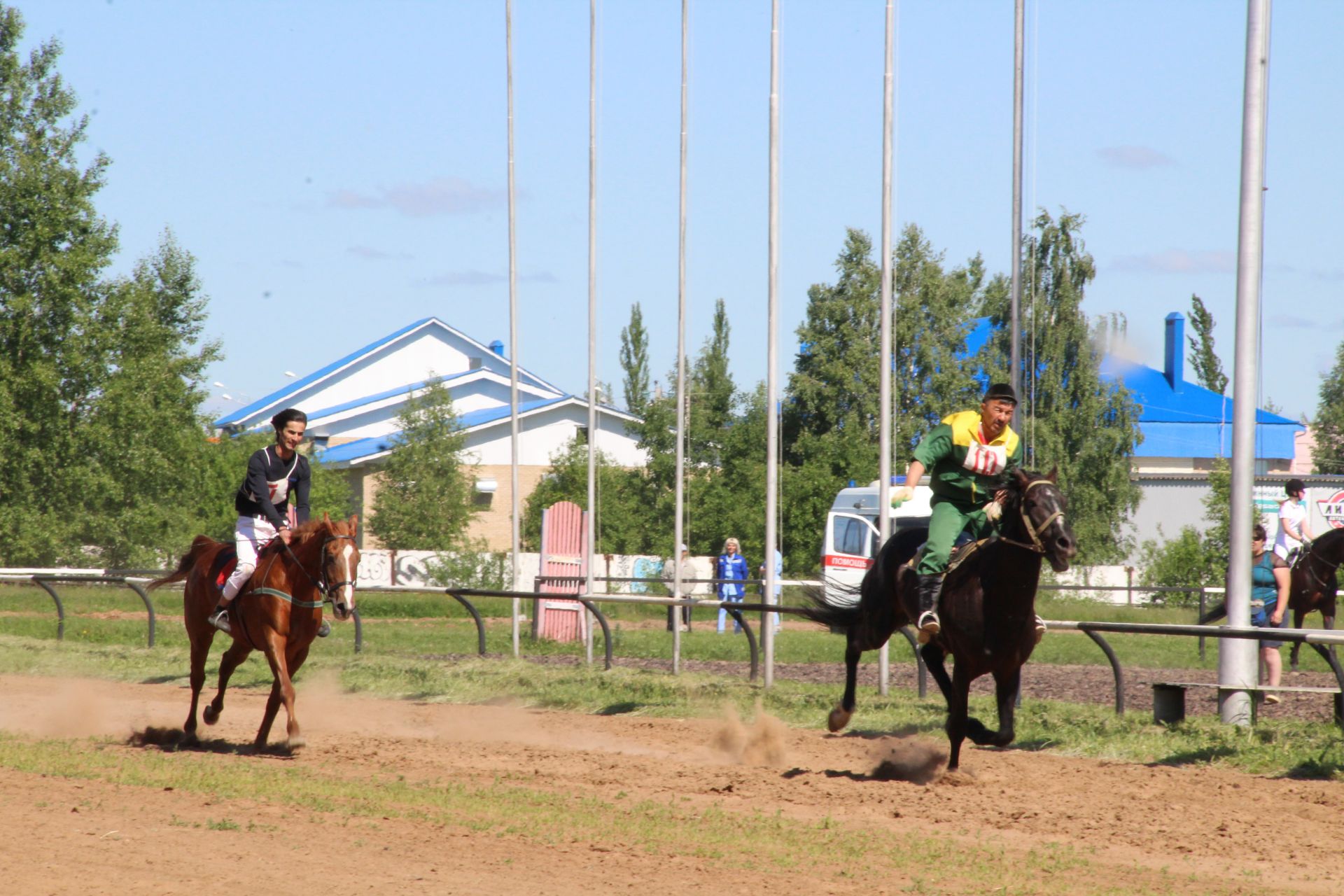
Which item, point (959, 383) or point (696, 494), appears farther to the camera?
point (959, 383)

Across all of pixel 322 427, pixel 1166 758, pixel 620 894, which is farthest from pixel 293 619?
pixel 322 427

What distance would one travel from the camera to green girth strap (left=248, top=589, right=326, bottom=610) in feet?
36.3

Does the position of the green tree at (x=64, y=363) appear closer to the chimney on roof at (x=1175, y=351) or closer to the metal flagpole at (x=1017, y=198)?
the metal flagpole at (x=1017, y=198)

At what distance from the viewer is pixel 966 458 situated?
10.1 m

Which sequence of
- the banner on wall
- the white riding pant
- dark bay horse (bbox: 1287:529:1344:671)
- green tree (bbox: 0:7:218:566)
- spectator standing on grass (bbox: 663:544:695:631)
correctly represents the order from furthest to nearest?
the banner on wall
green tree (bbox: 0:7:218:566)
spectator standing on grass (bbox: 663:544:695:631)
dark bay horse (bbox: 1287:529:1344:671)
the white riding pant

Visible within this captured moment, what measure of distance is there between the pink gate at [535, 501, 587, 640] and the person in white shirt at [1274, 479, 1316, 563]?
10236 mm

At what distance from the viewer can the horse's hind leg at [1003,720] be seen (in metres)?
9.80

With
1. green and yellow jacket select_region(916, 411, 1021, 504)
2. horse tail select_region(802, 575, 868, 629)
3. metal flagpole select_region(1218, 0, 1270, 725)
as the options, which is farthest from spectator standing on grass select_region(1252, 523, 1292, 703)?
green and yellow jacket select_region(916, 411, 1021, 504)

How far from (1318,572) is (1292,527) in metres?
0.90

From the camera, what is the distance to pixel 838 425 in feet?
178

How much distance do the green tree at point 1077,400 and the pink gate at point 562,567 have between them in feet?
86.8

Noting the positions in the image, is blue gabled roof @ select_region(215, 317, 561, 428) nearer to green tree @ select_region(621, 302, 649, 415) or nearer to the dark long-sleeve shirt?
green tree @ select_region(621, 302, 649, 415)

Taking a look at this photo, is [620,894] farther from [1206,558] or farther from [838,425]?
[838,425]

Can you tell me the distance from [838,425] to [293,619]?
43995mm
